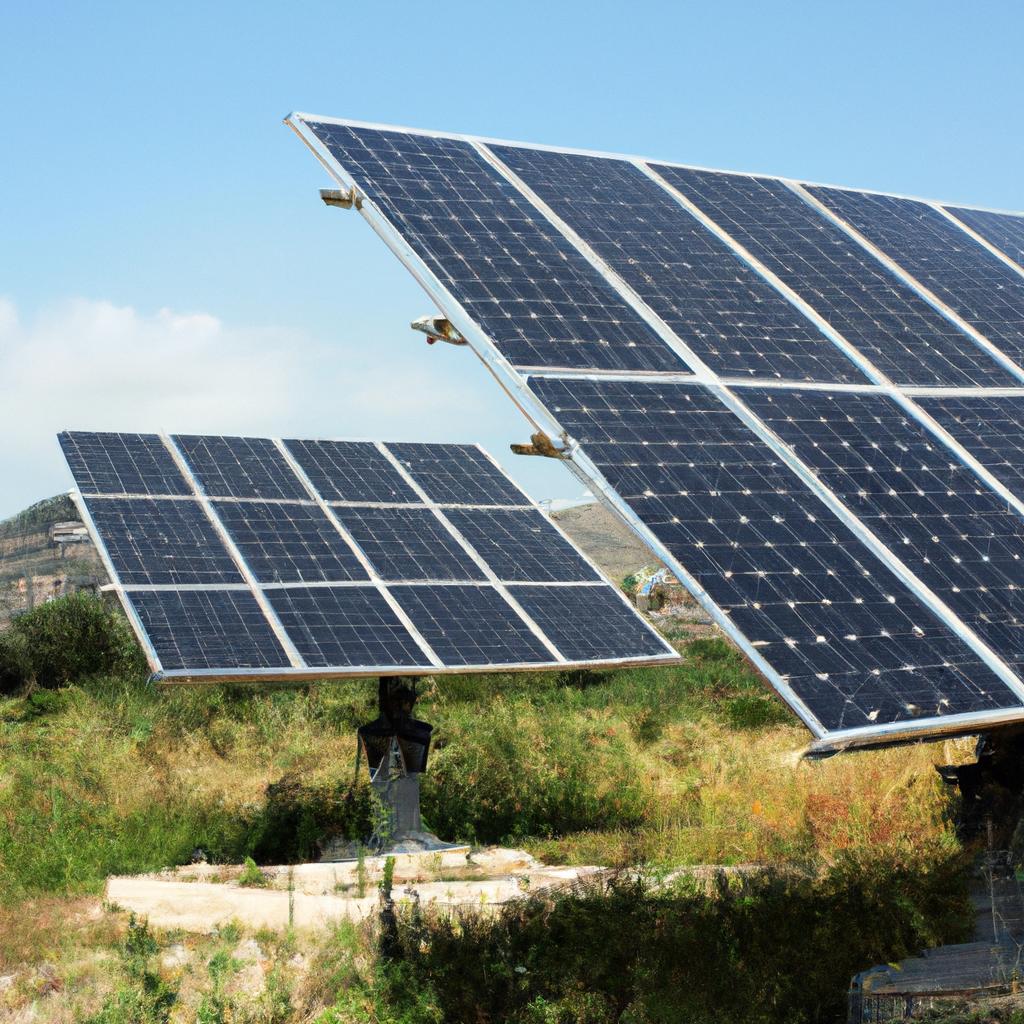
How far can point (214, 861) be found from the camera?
15086 millimetres

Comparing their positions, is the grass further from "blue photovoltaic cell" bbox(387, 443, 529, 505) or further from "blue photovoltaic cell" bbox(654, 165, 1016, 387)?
"blue photovoltaic cell" bbox(654, 165, 1016, 387)

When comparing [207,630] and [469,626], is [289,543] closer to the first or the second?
[469,626]

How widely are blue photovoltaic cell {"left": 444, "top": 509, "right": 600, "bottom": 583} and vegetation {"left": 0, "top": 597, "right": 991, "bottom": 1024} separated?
108 inches

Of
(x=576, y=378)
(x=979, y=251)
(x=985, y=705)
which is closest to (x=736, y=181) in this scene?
(x=979, y=251)

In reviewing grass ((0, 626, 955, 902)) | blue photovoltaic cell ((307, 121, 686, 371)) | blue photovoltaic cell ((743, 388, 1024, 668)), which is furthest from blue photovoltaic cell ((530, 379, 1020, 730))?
grass ((0, 626, 955, 902))

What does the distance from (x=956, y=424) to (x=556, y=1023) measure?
5.59 meters

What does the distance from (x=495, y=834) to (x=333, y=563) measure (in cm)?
401

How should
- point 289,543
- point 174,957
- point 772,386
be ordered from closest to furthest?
1. point 772,386
2. point 174,957
3. point 289,543

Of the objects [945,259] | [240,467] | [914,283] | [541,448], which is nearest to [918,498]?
[541,448]

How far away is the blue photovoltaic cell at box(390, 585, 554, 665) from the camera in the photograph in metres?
15.1

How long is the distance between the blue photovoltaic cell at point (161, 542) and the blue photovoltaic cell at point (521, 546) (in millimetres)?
3695

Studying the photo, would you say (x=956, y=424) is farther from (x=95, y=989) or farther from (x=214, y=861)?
(x=214, y=861)

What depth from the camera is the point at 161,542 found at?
1562 centimetres

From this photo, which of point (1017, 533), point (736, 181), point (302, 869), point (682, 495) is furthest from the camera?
point (736, 181)
